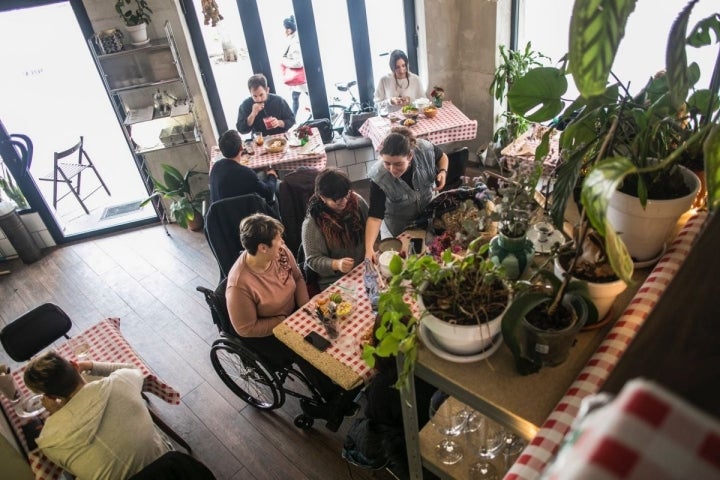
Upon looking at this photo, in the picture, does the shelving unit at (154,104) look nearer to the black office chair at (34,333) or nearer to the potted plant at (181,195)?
the potted plant at (181,195)

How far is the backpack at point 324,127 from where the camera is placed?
5.37 meters

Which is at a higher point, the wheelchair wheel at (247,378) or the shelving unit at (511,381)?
the shelving unit at (511,381)

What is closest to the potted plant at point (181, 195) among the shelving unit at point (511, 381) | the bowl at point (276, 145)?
the bowl at point (276, 145)

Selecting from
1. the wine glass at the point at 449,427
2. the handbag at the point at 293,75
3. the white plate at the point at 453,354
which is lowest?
the wine glass at the point at 449,427

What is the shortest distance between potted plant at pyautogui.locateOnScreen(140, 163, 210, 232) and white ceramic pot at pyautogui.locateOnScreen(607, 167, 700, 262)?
434 centimetres

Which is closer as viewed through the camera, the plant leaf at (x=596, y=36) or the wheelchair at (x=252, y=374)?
the plant leaf at (x=596, y=36)

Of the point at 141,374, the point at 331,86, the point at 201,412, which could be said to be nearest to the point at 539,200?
the point at 141,374

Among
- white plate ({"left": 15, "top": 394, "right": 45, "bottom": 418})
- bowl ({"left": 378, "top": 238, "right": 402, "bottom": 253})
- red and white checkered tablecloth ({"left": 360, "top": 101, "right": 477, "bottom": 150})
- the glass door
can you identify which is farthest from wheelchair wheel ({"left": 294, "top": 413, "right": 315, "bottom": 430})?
the glass door

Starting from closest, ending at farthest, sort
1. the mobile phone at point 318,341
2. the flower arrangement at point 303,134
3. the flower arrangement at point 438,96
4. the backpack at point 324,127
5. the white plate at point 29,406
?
the mobile phone at point 318,341
the white plate at point 29,406
the flower arrangement at point 303,134
the flower arrangement at point 438,96
the backpack at point 324,127

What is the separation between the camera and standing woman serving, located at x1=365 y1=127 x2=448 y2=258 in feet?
10.1

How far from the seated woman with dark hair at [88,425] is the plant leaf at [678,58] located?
8.03 feet

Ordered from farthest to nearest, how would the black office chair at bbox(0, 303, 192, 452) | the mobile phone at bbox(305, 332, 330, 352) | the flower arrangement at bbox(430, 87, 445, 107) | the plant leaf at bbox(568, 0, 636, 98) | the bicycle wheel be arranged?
the bicycle wheel, the flower arrangement at bbox(430, 87, 445, 107), the black office chair at bbox(0, 303, 192, 452), the mobile phone at bbox(305, 332, 330, 352), the plant leaf at bbox(568, 0, 636, 98)

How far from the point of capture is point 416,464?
167 cm

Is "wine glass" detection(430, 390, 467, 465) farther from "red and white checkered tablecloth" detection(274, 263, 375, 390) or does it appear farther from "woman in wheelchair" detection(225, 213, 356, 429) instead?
"woman in wheelchair" detection(225, 213, 356, 429)
